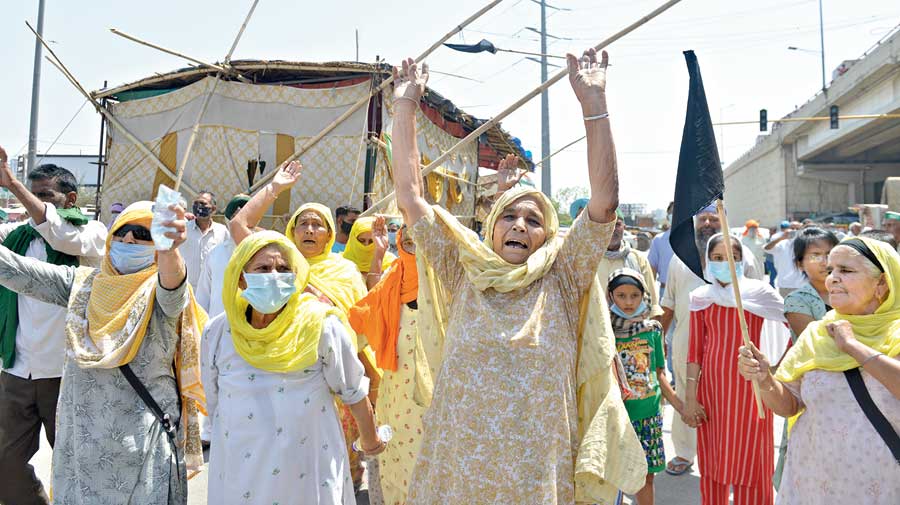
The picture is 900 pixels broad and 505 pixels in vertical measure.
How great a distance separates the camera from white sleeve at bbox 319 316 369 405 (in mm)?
2492

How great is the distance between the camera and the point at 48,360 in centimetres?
331

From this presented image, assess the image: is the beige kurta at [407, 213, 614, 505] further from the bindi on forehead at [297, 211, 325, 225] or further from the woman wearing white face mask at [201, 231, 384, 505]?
the bindi on forehead at [297, 211, 325, 225]

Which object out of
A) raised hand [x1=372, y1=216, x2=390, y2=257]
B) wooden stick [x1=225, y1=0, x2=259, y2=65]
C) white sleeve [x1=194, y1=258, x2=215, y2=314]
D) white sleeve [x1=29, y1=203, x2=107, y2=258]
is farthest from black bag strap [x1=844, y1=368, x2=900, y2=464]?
wooden stick [x1=225, y1=0, x2=259, y2=65]

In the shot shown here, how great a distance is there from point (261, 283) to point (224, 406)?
476mm

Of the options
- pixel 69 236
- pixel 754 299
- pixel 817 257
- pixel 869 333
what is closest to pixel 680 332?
pixel 754 299

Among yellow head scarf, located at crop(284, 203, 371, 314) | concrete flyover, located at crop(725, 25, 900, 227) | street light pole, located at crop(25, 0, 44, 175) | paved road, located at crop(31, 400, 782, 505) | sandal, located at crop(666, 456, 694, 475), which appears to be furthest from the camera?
concrete flyover, located at crop(725, 25, 900, 227)

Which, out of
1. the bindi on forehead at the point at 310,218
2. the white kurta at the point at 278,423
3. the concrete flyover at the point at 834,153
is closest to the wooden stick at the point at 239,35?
the bindi on forehead at the point at 310,218

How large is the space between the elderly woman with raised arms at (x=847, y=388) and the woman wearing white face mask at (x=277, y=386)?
1.55 metres

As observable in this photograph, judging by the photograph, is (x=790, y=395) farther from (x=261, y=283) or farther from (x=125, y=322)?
(x=125, y=322)

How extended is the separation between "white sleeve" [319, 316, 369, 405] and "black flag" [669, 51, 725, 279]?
128 cm

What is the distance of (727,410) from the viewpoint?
135 inches

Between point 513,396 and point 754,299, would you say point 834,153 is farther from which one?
point 513,396

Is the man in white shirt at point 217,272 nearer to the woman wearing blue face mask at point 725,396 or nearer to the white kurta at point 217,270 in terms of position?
the white kurta at point 217,270

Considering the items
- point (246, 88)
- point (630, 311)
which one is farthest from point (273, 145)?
point (630, 311)
